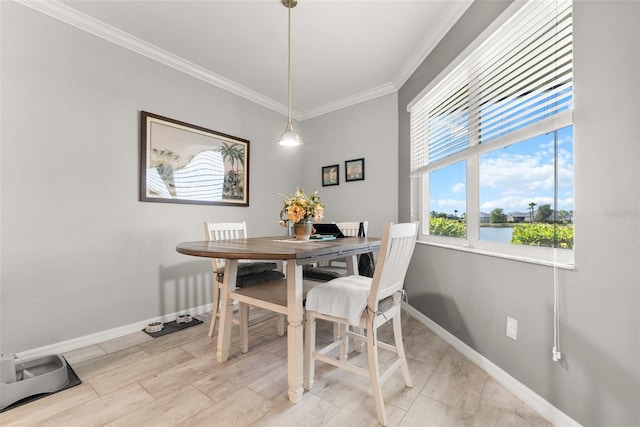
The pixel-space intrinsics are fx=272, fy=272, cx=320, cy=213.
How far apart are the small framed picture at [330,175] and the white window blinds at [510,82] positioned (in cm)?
153

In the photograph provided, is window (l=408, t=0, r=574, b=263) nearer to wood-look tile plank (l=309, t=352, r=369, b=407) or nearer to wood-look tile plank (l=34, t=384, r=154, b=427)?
wood-look tile plank (l=309, t=352, r=369, b=407)

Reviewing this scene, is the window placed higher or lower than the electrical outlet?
higher

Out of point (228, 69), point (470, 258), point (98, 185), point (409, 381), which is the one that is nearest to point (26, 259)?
point (98, 185)

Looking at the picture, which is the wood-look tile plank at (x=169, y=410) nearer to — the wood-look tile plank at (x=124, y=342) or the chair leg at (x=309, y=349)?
the chair leg at (x=309, y=349)

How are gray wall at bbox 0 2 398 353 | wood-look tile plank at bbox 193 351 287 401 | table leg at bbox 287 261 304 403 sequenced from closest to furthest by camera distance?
table leg at bbox 287 261 304 403, wood-look tile plank at bbox 193 351 287 401, gray wall at bbox 0 2 398 353

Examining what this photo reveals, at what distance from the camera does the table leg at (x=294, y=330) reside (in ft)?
4.80

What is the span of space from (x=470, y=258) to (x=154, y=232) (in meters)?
2.73

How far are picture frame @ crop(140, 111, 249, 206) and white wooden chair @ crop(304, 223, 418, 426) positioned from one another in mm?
1981

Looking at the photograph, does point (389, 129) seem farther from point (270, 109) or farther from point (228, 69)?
point (228, 69)

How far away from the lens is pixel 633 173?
1019 millimetres

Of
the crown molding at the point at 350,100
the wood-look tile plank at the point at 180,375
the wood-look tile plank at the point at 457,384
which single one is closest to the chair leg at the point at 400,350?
the wood-look tile plank at the point at 457,384

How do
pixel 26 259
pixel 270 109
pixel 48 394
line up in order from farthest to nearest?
1. pixel 270 109
2. pixel 26 259
3. pixel 48 394

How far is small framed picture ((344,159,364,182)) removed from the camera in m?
3.53

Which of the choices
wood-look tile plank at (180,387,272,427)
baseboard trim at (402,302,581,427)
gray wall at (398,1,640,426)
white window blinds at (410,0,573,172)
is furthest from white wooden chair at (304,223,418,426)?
white window blinds at (410,0,573,172)
